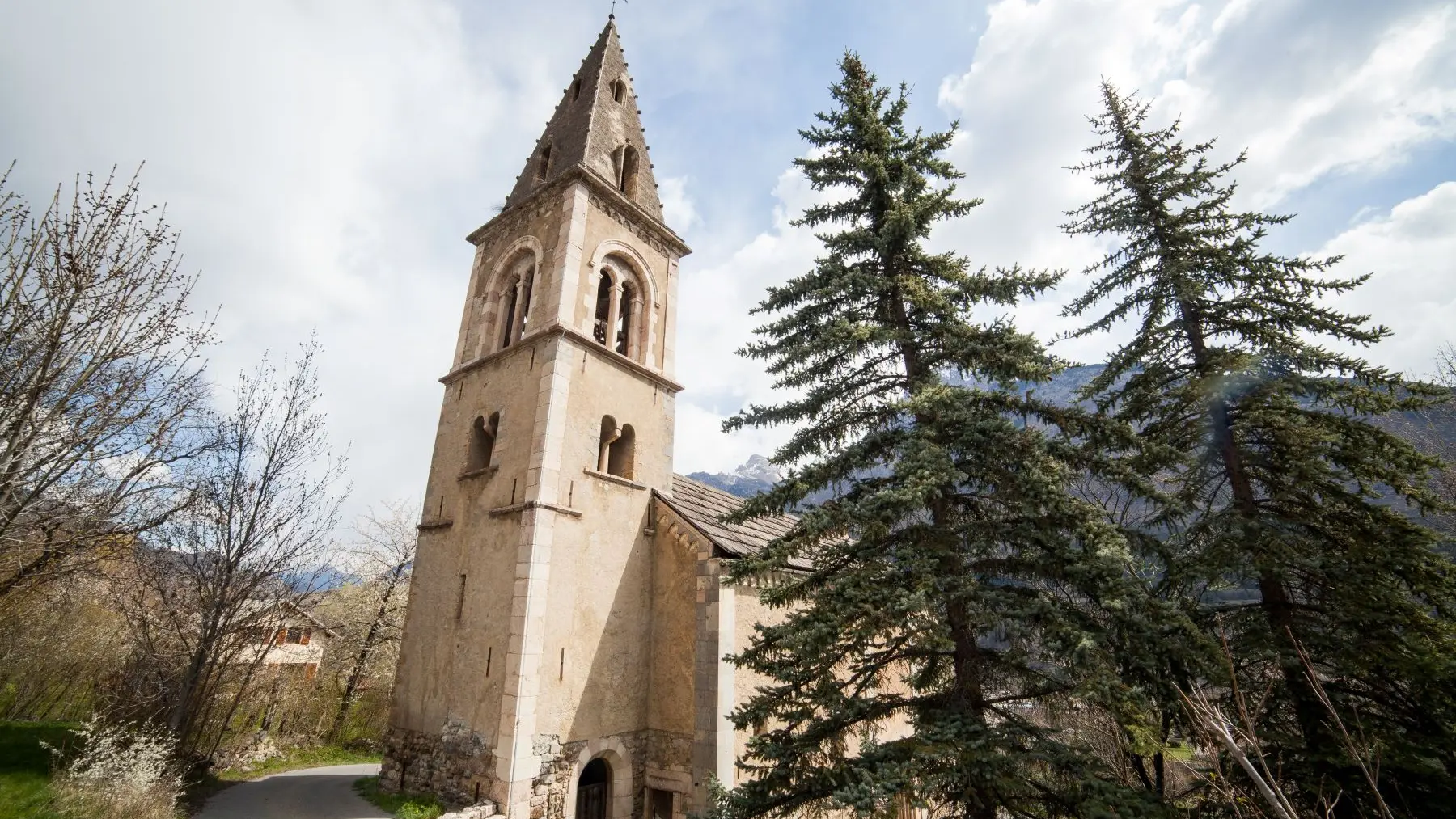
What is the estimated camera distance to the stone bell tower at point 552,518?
962 cm

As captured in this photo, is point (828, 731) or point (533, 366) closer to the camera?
point (828, 731)

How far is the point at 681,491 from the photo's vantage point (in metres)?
13.9

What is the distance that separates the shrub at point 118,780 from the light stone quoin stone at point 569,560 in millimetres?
3257

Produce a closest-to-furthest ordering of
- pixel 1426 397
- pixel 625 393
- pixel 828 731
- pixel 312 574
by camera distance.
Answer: pixel 828 731 < pixel 1426 397 < pixel 625 393 < pixel 312 574

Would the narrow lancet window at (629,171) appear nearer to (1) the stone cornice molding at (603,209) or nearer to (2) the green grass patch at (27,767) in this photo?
(1) the stone cornice molding at (603,209)

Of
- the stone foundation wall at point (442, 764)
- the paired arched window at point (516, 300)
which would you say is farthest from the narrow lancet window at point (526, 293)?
the stone foundation wall at point (442, 764)

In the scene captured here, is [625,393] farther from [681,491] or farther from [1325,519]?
[1325,519]

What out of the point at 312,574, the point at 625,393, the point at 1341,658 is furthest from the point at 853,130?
the point at 312,574

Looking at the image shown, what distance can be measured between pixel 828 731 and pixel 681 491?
27.0 ft

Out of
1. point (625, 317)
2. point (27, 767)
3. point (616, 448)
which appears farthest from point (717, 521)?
point (27, 767)

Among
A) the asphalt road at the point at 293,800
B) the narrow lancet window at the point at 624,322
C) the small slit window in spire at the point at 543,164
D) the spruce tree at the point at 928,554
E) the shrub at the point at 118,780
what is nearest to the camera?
the spruce tree at the point at 928,554

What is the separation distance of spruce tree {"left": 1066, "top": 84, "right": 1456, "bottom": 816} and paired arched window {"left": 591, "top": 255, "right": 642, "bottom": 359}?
9.22 meters

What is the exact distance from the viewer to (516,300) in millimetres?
13875

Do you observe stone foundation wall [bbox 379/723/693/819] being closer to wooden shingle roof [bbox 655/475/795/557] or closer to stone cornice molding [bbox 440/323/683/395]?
wooden shingle roof [bbox 655/475/795/557]
